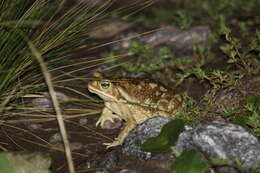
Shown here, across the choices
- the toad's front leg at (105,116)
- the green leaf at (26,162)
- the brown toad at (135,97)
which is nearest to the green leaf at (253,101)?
the brown toad at (135,97)

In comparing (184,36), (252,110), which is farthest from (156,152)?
(184,36)

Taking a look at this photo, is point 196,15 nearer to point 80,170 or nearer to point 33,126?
point 33,126

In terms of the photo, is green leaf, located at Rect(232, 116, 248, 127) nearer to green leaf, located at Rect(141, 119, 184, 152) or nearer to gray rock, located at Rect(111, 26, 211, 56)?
green leaf, located at Rect(141, 119, 184, 152)

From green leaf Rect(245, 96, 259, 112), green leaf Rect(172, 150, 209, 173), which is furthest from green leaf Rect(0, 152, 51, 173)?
green leaf Rect(245, 96, 259, 112)

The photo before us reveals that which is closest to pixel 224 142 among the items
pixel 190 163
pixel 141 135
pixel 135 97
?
pixel 190 163

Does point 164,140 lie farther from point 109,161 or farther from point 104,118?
point 104,118
